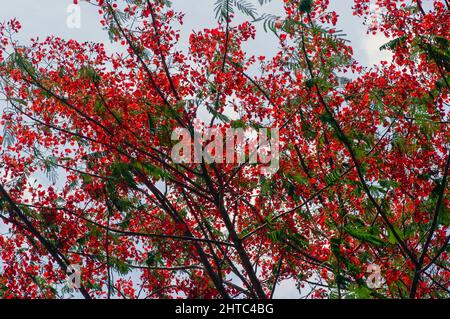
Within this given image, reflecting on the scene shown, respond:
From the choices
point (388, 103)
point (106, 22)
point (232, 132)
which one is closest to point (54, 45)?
point (106, 22)

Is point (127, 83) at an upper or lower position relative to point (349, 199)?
upper

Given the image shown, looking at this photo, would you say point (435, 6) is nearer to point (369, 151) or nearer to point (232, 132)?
point (369, 151)

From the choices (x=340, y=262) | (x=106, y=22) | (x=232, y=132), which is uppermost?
(x=106, y=22)

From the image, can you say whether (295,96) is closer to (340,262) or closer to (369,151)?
(369,151)

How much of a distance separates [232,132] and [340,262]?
2798 mm

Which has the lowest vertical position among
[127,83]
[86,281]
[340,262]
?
[340,262]

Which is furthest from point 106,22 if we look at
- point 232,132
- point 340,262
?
point 340,262

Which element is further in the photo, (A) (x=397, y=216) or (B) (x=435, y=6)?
(A) (x=397, y=216)

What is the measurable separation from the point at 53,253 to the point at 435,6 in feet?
21.5

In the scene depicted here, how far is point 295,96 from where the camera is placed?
26.3 feet

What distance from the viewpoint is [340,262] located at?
21.8 feet
